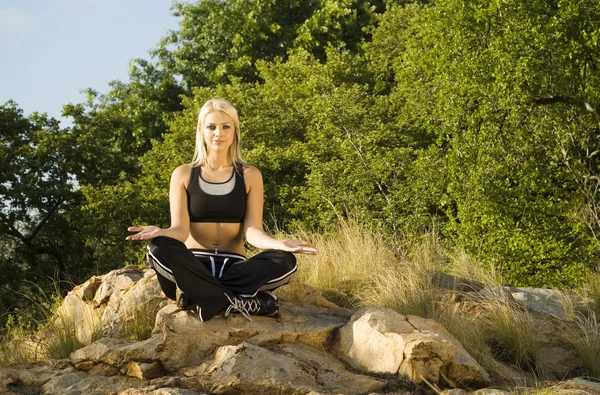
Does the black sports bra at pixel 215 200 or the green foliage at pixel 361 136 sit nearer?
the black sports bra at pixel 215 200

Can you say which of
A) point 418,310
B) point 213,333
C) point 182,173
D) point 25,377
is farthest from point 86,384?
point 418,310

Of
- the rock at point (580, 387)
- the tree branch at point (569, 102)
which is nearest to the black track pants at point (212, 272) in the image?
the rock at point (580, 387)

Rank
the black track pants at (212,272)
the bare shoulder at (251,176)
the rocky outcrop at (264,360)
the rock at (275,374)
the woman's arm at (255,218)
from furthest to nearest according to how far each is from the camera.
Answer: the bare shoulder at (251,176) < the woman's arm at (255,218) < the black track pants at (212,272) < the rocky outcrop at (264,360) < the rock at (275,374)

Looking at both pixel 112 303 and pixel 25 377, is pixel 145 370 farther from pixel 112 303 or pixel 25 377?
pixel 112 303

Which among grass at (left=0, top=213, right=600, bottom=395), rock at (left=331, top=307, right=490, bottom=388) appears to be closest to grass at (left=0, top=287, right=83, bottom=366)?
grass at (left=0, top=213, right=600, bottom=395)

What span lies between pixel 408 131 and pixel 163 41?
11.6m

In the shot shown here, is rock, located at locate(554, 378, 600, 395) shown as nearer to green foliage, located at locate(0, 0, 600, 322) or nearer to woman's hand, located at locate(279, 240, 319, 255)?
woman's hand, located at locate(279, 240, 319, 255)

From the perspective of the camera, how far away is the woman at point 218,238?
616 cm

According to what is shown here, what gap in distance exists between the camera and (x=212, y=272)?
643 centimetres

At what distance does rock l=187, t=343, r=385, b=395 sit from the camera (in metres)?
5.62

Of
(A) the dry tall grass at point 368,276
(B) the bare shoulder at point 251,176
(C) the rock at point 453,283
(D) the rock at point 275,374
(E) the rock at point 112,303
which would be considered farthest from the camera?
(C) the rock at point 453,283

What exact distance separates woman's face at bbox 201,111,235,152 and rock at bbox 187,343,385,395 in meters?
1.63

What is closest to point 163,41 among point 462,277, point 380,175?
point 380,175

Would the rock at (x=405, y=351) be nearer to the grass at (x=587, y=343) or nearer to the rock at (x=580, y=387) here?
the rock at (x=580, y=387)
